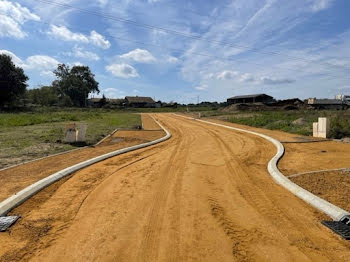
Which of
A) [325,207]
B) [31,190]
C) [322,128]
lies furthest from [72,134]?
[322,128]

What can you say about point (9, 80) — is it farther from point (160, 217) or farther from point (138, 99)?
point (160, 217)

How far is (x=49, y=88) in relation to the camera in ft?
277

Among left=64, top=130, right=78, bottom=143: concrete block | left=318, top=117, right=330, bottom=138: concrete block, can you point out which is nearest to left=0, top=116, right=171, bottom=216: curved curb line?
left=64, top=130, right=78, bottom=143: concrete block

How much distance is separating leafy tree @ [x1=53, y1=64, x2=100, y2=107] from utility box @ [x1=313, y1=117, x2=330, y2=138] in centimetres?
8449

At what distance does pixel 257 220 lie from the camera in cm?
424

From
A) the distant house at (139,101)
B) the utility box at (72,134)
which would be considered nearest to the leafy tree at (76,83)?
the distant house at (139,101)

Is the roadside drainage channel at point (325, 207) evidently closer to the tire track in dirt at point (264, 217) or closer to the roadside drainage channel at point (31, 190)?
the tire track in dirt at point (264, 217)

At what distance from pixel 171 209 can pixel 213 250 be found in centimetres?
138

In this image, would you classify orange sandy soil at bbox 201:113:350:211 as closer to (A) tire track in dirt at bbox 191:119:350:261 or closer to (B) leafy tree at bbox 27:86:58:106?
(A) tire track in dirt at bbox 191:119:350:261

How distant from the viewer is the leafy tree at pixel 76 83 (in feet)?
292

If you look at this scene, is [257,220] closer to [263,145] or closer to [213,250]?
[213,250]

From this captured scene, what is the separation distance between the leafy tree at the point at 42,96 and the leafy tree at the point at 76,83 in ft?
21.9

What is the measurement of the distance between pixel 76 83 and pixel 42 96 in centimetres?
1279

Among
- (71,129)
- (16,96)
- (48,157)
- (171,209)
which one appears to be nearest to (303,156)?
(171,209)
